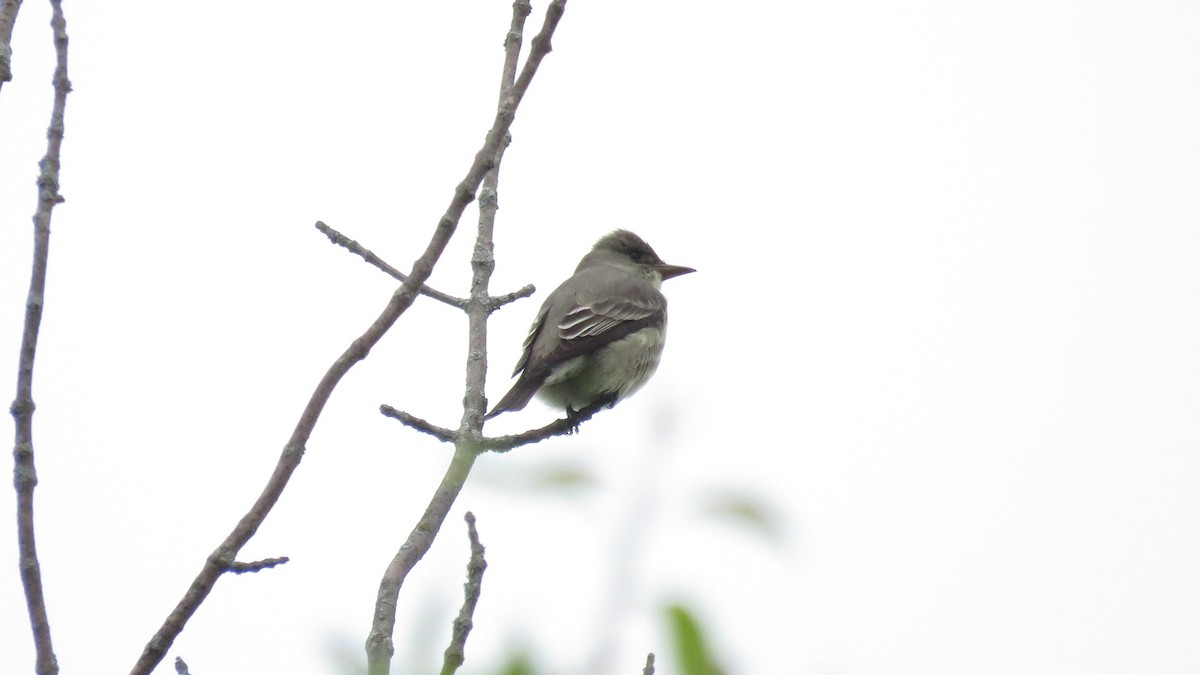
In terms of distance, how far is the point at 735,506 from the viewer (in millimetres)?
1708

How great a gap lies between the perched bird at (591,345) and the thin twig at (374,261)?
275cm

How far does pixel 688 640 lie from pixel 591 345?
6317 millimetres

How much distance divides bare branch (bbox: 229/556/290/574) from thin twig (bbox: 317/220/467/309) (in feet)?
5.05

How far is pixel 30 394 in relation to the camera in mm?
3076

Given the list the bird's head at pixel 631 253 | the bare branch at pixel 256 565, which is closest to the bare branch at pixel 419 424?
the bare branch at pixel 256 565

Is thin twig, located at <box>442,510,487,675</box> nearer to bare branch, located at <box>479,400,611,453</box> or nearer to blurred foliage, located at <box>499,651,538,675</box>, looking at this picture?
blurred foliage, located at <box>499,651,538,675</box>

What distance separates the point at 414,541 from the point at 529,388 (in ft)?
15.3

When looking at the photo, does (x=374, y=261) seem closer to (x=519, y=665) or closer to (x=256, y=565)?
(x=256, y=565)

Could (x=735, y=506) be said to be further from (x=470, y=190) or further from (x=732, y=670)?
(x=470, y=190)

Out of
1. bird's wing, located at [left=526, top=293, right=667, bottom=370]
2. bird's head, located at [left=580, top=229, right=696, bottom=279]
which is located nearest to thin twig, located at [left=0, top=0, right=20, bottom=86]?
bird's wing, located at [left=526, top=293, right=667, bottom=370]

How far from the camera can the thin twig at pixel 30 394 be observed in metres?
2.85

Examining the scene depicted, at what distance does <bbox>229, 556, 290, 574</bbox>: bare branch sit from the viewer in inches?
116

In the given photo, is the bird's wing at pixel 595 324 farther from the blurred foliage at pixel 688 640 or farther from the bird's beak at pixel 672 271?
the blurred foliage at pixel 688 640

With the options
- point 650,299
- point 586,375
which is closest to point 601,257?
point 650,299
